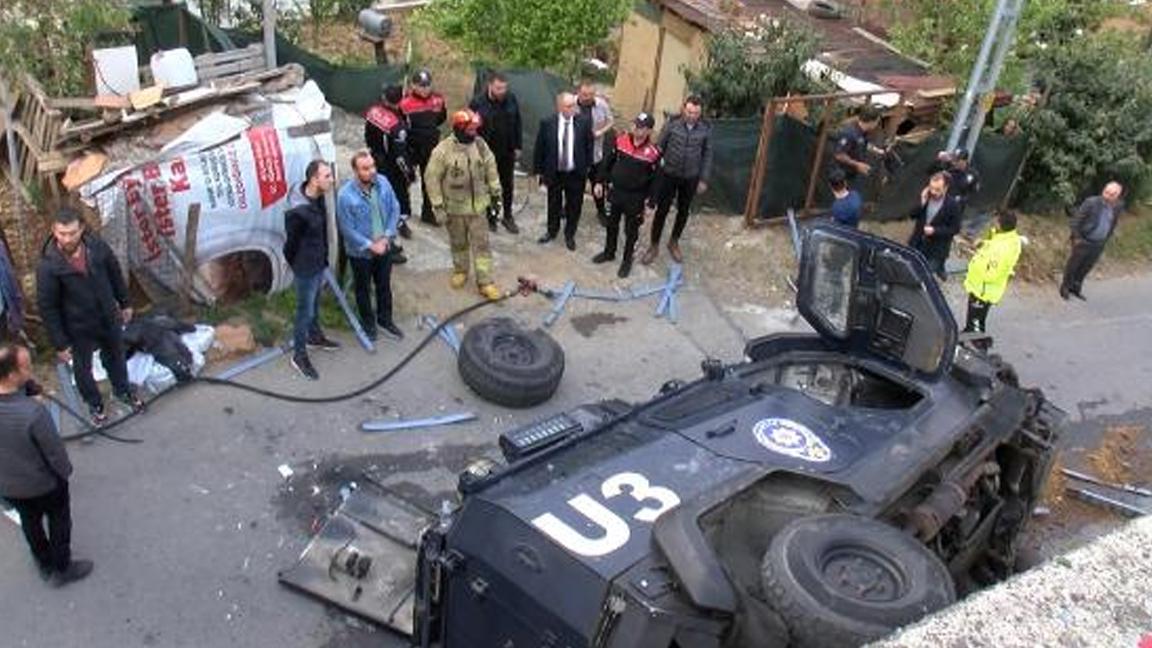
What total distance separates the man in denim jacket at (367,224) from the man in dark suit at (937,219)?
5158mm

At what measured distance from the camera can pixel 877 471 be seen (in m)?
5.17

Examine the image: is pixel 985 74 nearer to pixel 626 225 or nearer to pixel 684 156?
pixel 684 156

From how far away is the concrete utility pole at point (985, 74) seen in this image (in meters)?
10.3

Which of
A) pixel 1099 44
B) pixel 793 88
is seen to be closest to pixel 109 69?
pixel 793 88

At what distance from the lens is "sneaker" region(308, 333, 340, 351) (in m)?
8.80

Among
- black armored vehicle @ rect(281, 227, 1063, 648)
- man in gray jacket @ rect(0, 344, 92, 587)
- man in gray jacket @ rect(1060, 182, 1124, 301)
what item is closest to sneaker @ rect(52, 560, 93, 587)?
man in gray jacket @ rect(0, 344, 92, 587)

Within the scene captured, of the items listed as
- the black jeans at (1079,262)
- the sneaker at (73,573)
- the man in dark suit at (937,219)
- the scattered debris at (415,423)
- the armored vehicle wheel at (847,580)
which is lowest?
the sneaker at (73,573)

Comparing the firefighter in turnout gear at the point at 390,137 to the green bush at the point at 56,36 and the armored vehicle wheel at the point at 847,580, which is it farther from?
the armored vehicle wheel at the point at 847,580

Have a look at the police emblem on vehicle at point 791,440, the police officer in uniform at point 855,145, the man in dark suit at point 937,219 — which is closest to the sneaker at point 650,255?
the police officer in uniform at point 855,145

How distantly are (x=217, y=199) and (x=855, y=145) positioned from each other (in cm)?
620

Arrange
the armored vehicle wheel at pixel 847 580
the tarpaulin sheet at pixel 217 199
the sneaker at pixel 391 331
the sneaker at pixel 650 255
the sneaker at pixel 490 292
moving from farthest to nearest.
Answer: the sneaker at pixel 650 255 → the sneaker at pixel 490 292 → the sneaker at pixel 391 331 → the tarpaulin sheet at pixel 217 199 → the armored vehicle wheel at pixel 847 580

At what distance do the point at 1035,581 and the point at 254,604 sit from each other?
439 centimetres

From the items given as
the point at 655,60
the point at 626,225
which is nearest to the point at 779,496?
the point at 626,225

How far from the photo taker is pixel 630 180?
392 inches
